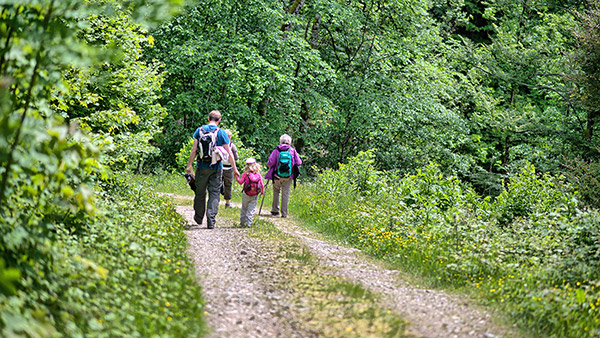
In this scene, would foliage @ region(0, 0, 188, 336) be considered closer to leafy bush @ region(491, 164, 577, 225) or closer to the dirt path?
the dirt path

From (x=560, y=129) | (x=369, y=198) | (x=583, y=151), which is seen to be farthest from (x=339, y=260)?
(x=560, y=129)

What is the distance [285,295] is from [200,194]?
4.71 m

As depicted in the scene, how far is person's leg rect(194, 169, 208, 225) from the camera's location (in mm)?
10578

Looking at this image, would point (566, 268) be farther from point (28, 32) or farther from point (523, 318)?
point (28, 32)

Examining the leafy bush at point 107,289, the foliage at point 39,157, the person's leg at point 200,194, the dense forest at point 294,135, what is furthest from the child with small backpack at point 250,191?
the foliage at point 39,157

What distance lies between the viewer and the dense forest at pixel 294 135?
419 centimetres

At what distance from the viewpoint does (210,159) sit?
1039 cm

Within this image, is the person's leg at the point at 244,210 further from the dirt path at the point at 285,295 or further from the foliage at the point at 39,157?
the foliage at the point at 39,157

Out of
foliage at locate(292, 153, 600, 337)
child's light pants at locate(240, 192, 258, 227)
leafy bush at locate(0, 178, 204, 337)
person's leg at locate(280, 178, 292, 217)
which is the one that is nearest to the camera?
leafy bush at locate(0, 178, 204, 337)

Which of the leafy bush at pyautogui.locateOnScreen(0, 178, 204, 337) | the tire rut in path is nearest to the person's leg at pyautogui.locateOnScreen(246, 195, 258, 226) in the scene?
the tire rut in path

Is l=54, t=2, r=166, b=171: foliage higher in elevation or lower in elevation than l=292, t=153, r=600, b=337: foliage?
higher

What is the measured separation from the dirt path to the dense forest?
0.43 m

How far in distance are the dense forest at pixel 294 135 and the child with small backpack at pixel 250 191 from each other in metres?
1.56

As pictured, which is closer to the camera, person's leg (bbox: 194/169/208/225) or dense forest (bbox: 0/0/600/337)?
dense forest (bbox: 0/0/600/337)
